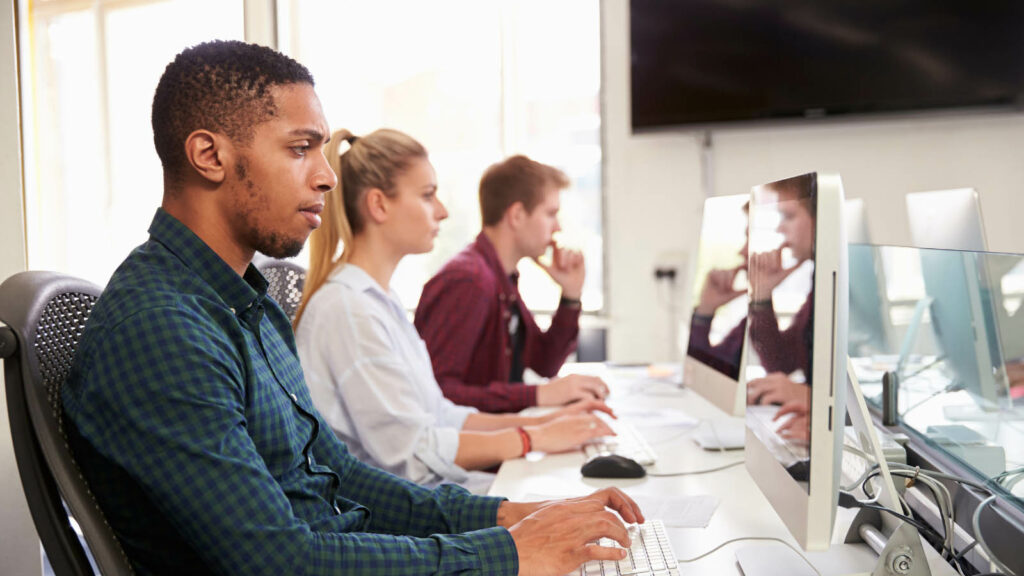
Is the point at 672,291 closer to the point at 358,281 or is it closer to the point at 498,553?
the point at 358,281

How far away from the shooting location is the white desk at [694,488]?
109cm

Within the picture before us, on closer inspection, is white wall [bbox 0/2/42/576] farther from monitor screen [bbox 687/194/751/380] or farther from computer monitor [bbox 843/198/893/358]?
computer monitor [bbox 843/198/893/358]

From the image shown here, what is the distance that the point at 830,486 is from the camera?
84 cm

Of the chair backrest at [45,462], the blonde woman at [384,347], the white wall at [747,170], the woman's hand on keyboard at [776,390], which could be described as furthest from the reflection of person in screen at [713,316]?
the white wall at [747,170]

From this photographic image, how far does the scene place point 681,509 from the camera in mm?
1270

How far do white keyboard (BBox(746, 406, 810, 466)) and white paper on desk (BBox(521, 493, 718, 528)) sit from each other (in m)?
0.16

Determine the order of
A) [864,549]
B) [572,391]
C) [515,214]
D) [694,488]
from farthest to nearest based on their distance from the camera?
[515,214] → [572,391] → [694,488] → [864,549]

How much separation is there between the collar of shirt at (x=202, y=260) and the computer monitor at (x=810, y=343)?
2.11ft

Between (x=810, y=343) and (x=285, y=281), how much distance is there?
1245 millimetres

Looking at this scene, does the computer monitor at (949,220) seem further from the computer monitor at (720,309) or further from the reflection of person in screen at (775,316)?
the reflection of person in screen at (775,316)

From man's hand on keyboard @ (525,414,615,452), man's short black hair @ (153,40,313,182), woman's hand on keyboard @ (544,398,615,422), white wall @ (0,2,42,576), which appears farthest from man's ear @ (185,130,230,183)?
white wall @ (0,2,42,576)

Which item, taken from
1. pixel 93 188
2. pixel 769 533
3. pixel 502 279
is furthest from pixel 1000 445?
pixel 93 188

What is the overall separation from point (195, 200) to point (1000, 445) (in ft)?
3.43

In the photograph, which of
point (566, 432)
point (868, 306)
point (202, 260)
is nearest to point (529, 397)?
point (566, 432)
